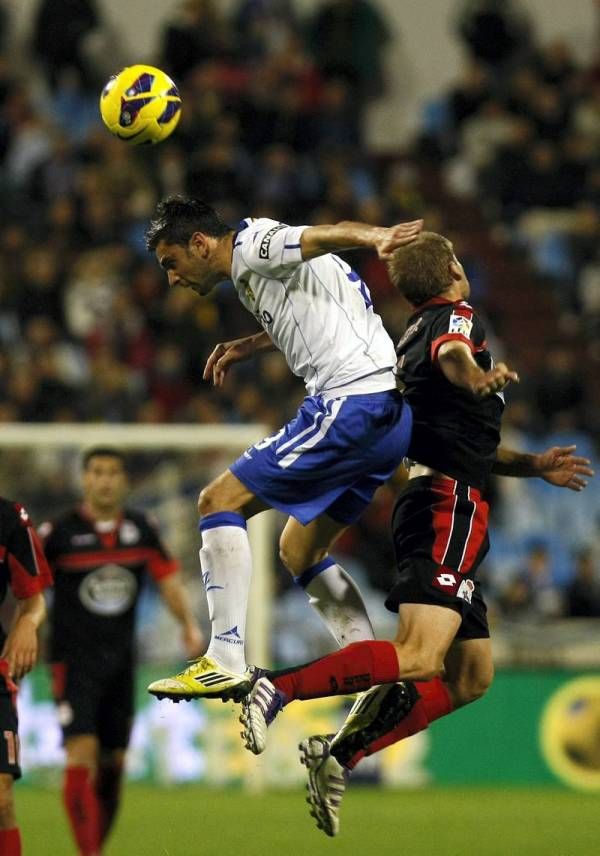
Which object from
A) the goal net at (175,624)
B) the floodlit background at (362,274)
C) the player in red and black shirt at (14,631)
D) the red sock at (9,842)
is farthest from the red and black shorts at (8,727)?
the goal net at (175,624)

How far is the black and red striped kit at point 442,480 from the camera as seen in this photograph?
7.05m

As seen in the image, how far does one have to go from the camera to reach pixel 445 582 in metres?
7.03

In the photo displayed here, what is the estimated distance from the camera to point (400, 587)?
7.08 m

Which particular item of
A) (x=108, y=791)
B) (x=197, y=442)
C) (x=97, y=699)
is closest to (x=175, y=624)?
(x=197, y=442)

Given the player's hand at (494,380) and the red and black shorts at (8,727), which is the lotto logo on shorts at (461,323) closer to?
the player's hand at (494,380)

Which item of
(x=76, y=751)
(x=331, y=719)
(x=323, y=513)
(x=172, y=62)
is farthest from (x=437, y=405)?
(x=172, y=62)

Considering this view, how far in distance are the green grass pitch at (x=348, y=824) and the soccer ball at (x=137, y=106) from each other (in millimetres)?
4104

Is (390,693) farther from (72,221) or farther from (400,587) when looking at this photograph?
(72,221)

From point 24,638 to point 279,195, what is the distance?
416 inches

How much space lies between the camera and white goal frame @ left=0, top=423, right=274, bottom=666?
12648 mm

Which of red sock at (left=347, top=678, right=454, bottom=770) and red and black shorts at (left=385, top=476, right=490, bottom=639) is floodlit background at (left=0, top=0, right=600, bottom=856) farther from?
red and black shorts at (left=385, top=476, right=490, bottom=639)

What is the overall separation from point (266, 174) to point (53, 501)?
5.92 meters

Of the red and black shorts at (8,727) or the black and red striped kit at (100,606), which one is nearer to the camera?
the red and black shorts at (8,727)

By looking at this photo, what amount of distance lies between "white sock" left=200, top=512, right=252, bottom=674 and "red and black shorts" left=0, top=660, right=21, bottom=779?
2.81 feet
